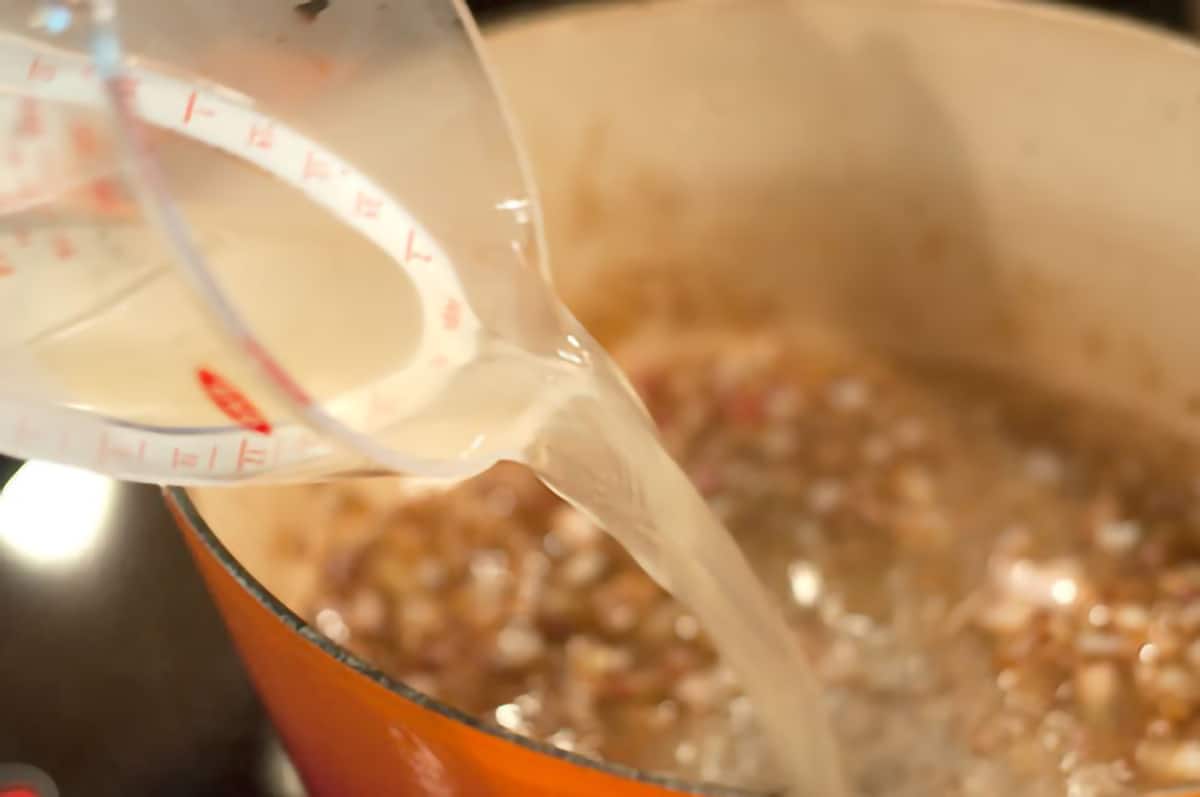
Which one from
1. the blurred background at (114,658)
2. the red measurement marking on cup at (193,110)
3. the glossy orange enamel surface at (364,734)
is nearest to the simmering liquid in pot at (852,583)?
the blurred background at (114,658)

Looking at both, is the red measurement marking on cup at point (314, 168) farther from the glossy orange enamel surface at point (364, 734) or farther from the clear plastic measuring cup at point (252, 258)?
the glossy orange enamel surface at point (364, 734)

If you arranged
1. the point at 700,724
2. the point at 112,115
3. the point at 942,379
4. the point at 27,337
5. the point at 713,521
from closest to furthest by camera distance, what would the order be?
the point at 112,115
the point at 27,337
the point at 713,521
the point at 700,724
the point at 942,379

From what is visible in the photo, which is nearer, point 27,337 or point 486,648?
point 27,337

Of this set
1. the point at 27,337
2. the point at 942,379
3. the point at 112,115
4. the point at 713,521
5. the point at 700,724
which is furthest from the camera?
the point at 942,379

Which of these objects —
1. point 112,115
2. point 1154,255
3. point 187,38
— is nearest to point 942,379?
point 1154,255

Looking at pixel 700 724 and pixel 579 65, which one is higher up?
pixel 579 65

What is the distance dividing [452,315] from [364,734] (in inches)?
6.7

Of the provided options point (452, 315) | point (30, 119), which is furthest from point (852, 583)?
point (30, 119)

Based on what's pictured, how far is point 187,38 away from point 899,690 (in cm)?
57

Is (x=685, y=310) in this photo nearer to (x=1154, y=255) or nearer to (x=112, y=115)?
(x=1154, y=255)

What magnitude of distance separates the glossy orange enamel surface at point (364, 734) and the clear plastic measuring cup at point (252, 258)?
0.06 m

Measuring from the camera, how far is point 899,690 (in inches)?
32.5

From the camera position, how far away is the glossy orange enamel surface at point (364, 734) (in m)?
0.45

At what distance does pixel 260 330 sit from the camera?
494 mm
